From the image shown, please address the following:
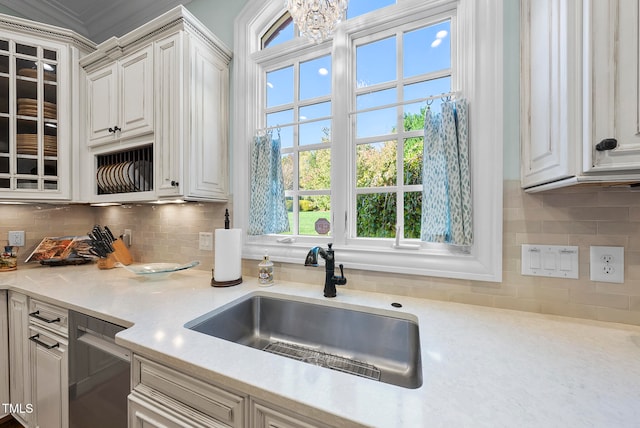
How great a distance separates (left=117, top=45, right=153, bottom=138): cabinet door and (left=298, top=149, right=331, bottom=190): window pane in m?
0.94

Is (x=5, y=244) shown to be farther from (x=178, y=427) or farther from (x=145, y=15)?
(x=178, y=427)

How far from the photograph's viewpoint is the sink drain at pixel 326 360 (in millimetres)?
1013

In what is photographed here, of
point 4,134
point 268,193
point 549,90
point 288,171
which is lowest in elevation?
point 268,193

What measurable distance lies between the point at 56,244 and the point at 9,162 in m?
0.64

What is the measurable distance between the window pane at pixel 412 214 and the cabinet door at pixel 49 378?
5.81 feet

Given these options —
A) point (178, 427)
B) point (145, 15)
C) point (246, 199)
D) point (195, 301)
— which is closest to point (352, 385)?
point (178, 427)

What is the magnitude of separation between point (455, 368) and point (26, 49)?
298cm

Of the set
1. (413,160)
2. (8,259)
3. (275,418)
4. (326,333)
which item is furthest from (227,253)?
(8,259)

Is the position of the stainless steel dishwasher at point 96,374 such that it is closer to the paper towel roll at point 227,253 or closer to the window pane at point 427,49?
the paper towel roll at point 227,253

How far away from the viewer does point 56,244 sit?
1914mm

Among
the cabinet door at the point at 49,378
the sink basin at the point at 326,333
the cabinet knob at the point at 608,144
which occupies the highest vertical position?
the cabinet knob at the point at 608,144

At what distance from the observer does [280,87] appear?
1.71 meters

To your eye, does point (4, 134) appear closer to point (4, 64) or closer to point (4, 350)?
point (4, 64)

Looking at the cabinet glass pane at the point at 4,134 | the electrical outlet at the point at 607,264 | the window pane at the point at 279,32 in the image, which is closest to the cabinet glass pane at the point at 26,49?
the cabinet glass pane at the point at 4,134
